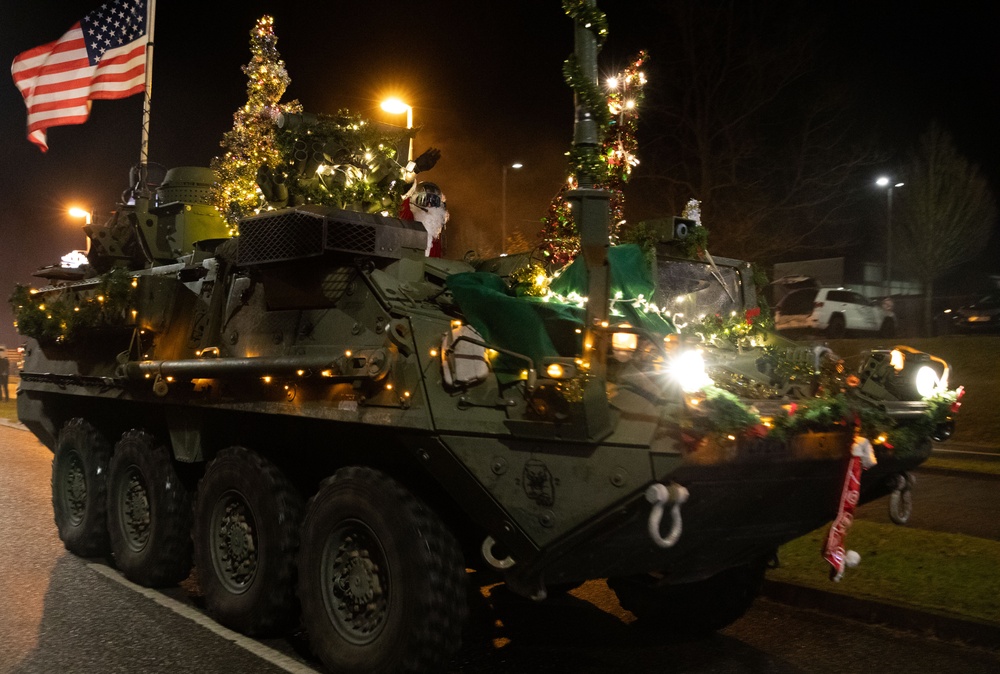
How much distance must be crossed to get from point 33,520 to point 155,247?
11.1ft

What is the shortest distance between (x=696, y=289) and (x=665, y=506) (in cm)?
237

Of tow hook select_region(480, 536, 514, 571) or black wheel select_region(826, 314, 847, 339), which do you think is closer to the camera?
tow hook select_region(480, 536, 514, 571)

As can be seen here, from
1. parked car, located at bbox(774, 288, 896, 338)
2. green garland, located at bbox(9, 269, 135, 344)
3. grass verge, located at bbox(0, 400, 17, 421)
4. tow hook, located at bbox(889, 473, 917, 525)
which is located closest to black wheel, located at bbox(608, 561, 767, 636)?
tow hook, located at bbox(889, 473, 917, 525)

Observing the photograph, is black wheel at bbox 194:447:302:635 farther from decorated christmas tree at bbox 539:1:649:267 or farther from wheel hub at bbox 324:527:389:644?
decorated christmas tree at bbox 539:1:649:267

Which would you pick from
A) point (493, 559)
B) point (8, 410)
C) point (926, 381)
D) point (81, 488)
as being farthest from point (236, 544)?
point (8, 410)

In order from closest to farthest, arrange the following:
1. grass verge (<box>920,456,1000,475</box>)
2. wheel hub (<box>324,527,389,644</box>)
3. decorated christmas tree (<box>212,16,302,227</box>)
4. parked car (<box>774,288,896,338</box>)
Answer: wheel hub (<box>324,527,389,644</box>), decorated christmas tree (<box>212,16,302,227</box>), grass verge (<box>920,456,1000,475</box>), parked car (<box>774,288,896,338</box>)

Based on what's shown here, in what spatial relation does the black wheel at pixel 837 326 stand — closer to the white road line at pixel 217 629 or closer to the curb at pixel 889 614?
the curb at pixel 889 614

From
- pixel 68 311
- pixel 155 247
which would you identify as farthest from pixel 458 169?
pixel 68 311

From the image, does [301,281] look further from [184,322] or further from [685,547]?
[685,547]

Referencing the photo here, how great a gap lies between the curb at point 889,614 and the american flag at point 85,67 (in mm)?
11366

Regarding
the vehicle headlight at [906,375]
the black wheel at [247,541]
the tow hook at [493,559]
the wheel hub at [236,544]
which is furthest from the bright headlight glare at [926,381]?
the wheel hub at [236,544]

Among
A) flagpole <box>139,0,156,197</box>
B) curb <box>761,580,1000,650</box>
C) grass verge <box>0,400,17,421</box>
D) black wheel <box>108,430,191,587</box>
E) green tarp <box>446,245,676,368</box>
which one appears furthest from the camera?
grass verge <box>0,400,17,421</box>

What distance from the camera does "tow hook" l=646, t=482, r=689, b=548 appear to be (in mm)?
4117

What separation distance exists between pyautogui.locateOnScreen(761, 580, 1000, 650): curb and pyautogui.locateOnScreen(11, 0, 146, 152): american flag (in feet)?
37.3
